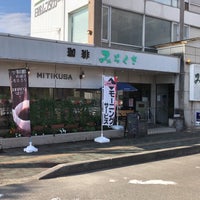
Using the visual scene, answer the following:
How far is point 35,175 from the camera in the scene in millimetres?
8008

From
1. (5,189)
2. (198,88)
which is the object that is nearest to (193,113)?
(198,88)

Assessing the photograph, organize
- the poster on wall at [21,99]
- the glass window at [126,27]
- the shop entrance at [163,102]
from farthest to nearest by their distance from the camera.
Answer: the shop entrance at [163,102], the glass window at [126,27], the poster on wall at [21,99]

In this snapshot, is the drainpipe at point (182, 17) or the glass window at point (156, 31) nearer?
the glass window at point (156, 31)

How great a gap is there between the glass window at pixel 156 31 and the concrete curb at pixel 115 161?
890 centimetres

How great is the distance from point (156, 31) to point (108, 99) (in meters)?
7.83

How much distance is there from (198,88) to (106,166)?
Answer: 9904 millimetres

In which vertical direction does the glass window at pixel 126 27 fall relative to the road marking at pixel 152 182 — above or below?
above

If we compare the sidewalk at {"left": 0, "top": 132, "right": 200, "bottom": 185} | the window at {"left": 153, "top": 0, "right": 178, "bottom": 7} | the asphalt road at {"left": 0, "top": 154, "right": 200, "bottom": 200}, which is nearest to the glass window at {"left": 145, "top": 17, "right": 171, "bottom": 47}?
the window at {"left": 153, "top": 0, "right": 178, "bottom": 7}

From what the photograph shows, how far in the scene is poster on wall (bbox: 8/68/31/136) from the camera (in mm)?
10875

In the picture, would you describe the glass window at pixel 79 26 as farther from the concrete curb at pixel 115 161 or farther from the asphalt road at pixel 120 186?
the asphalt road at pixel 120 186

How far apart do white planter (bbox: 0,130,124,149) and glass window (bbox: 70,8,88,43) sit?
5.54 meters

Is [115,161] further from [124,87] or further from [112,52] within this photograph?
[124,87]

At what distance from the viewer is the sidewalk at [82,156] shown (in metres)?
8.27

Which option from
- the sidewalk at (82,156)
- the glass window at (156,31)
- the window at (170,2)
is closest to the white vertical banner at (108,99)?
the sidewalk at (82,156)
